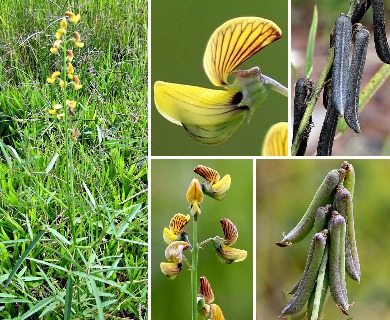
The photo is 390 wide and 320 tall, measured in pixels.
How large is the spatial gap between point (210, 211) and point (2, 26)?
2.75 feet

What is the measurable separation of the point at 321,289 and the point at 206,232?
37 cm

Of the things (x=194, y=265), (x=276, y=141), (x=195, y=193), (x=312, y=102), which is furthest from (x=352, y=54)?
(x=194, y=265)

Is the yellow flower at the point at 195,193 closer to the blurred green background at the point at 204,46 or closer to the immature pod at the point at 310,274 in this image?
the blurred green background at the point at 204,46

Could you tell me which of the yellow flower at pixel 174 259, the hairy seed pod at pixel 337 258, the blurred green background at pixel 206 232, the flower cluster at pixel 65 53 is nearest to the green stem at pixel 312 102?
the blurred green background at pixel 206 232

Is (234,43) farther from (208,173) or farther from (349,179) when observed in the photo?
(349,179)

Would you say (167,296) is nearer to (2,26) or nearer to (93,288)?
(93,288)

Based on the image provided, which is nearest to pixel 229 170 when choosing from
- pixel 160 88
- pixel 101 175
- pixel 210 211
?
pixel 210 211

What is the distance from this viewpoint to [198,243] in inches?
72.6

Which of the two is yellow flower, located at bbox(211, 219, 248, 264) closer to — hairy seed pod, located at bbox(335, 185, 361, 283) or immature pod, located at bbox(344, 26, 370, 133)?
hairy seed pod, located at bbox(335, 185, 361, 283)

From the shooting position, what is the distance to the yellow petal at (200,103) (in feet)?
5.91

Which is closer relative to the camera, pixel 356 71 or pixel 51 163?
pixel 356 71

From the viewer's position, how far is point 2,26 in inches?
83.6

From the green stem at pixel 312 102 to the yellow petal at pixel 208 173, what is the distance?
201mm

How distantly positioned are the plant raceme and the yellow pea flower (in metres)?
0.24
